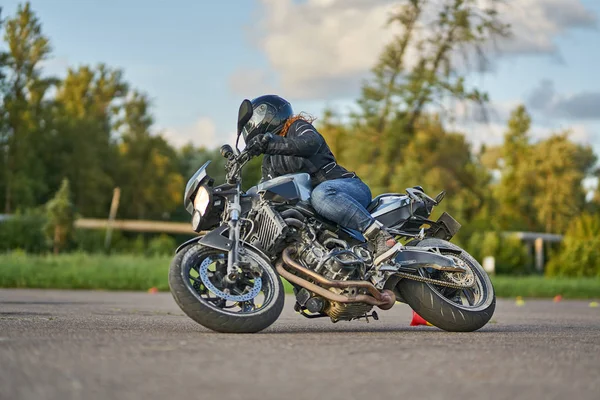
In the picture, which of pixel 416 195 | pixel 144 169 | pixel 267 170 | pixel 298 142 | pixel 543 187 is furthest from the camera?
pixel 144 169

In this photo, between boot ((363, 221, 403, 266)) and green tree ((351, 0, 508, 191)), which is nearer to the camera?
boot ((363, 221, 403, 266))

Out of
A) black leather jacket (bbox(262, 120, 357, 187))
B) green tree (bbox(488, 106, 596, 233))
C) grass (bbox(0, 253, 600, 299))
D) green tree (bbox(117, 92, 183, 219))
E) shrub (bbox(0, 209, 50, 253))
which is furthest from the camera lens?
green tree (bbox(117, 92, 183, 219))

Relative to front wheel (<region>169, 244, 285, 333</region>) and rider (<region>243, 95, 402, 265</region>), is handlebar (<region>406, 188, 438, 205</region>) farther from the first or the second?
front wheel (<region>169, 244, 285, 333</region>)

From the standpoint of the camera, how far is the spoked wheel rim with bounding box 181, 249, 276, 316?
275 inches

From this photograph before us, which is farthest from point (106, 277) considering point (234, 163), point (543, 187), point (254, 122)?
point (543, 187)

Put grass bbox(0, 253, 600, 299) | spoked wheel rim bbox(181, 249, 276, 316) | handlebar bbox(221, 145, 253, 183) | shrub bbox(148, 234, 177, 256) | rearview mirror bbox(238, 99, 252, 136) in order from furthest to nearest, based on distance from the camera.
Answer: shrub bbox(148, 234, 177, 256) < grass bbox(0, 253, 600, 299) < rearview mirror bbox(238, 99, 252, 136) < handlebar bbox(221, 145, 253, 183) < spoked wheel rim bbox(181, 249, 276, 316)

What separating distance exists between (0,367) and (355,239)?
3.73 m

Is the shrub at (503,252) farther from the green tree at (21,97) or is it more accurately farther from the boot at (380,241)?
the boot at (380,241)

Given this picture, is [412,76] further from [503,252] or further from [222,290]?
[222,290]

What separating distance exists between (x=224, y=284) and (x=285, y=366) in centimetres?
237

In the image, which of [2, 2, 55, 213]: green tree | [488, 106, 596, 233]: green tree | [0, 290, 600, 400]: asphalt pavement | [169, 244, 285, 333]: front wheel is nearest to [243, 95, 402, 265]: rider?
[169, 244, 285, 333]: front wheel

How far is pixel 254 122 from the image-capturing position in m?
7.88

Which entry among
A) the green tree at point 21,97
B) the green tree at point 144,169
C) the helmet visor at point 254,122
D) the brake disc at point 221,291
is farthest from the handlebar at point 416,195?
the green tree at point 144,169

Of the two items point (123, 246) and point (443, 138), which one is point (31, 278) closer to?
point (123, 246)
